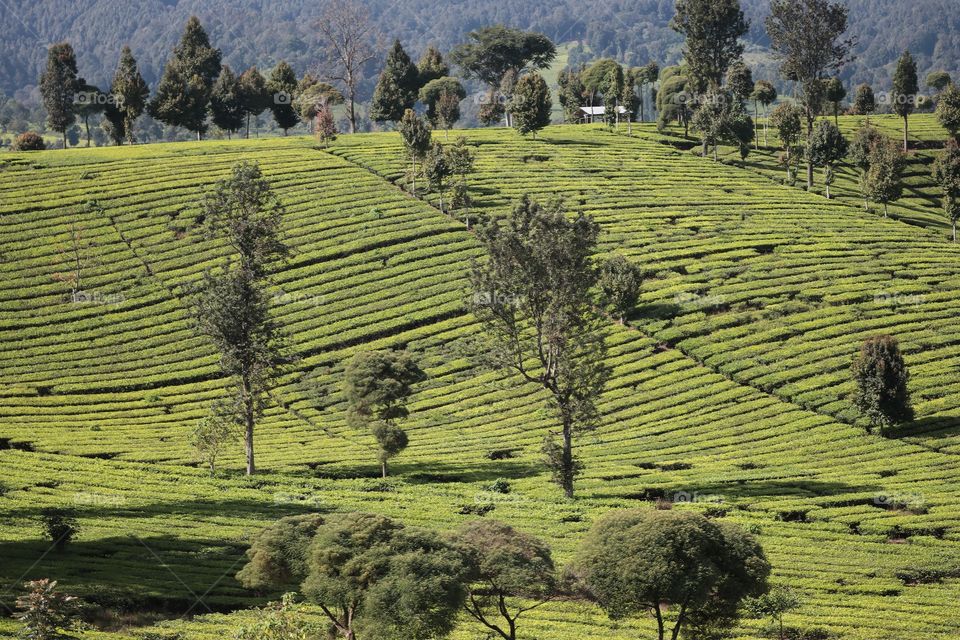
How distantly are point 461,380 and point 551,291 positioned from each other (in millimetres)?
24878

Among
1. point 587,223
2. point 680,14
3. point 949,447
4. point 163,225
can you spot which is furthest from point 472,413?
point 680,14

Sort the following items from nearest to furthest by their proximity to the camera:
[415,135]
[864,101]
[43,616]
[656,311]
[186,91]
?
1. [43,616]
2. [656,311]
3. [415,135]
4. [186,91]
5. [864,101]

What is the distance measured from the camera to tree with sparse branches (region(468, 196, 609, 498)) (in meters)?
65.4

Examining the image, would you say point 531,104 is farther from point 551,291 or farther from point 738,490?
point 738,490

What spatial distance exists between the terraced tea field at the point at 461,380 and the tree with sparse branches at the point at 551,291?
213 inches

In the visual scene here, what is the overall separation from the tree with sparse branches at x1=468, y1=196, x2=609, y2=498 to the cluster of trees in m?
24.5

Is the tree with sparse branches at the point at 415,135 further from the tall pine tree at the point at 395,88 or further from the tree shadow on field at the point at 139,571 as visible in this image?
the tree shadow on field at the point at 139,571

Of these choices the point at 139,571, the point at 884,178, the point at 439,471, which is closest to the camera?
the point at 139,571

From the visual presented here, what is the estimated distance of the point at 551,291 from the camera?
2633 inches

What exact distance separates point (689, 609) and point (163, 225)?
287ft

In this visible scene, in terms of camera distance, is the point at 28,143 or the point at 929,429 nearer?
the point at 929,429

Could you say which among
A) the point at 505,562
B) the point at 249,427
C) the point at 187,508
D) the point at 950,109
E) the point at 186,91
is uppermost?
the point at 186,91

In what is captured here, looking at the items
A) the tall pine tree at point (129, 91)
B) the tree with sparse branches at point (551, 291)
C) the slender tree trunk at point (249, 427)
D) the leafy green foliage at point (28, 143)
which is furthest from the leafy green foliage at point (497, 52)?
the tree with sparse branches at point (551, 291)

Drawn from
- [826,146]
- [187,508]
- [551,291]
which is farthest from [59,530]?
[826,146]
